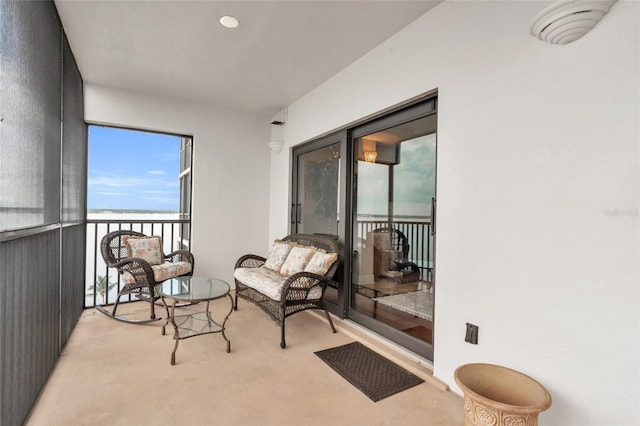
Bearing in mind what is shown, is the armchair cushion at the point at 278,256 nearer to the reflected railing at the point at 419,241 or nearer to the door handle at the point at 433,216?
the reflected railing at the point at 419,241

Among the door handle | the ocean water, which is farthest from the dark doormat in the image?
the ocean water

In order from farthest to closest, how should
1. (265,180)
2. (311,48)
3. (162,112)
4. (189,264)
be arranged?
(265,180), (162,112), (189,264), (311,48)

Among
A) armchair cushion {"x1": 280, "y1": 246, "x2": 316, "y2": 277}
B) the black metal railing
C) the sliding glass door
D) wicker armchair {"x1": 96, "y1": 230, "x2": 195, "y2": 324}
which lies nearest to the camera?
wicker armchair {"x1": 96, "y1": 230, "x2": 195, "y2": 324}

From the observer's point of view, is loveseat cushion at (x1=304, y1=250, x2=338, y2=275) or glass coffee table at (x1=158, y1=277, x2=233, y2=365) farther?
loveseat cushion at (x1=304, y1=250, x2=338, y2=275)

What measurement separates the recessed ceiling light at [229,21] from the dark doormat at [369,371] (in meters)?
2.80

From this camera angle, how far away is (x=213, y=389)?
209cm

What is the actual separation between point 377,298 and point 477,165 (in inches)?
65.9

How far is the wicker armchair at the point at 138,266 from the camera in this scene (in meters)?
3.24

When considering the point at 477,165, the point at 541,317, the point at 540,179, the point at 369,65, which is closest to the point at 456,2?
the point at 369,65

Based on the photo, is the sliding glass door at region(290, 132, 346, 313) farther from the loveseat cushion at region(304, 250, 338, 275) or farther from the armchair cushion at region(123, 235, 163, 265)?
the armchair cushion at region(123, 235, 163, 265)

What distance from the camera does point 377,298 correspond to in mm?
3143

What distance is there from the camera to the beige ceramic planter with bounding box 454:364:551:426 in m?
1.44

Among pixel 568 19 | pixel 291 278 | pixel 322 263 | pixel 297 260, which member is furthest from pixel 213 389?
pixel 568 19

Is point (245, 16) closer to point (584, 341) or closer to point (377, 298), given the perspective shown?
point (377, 298)
